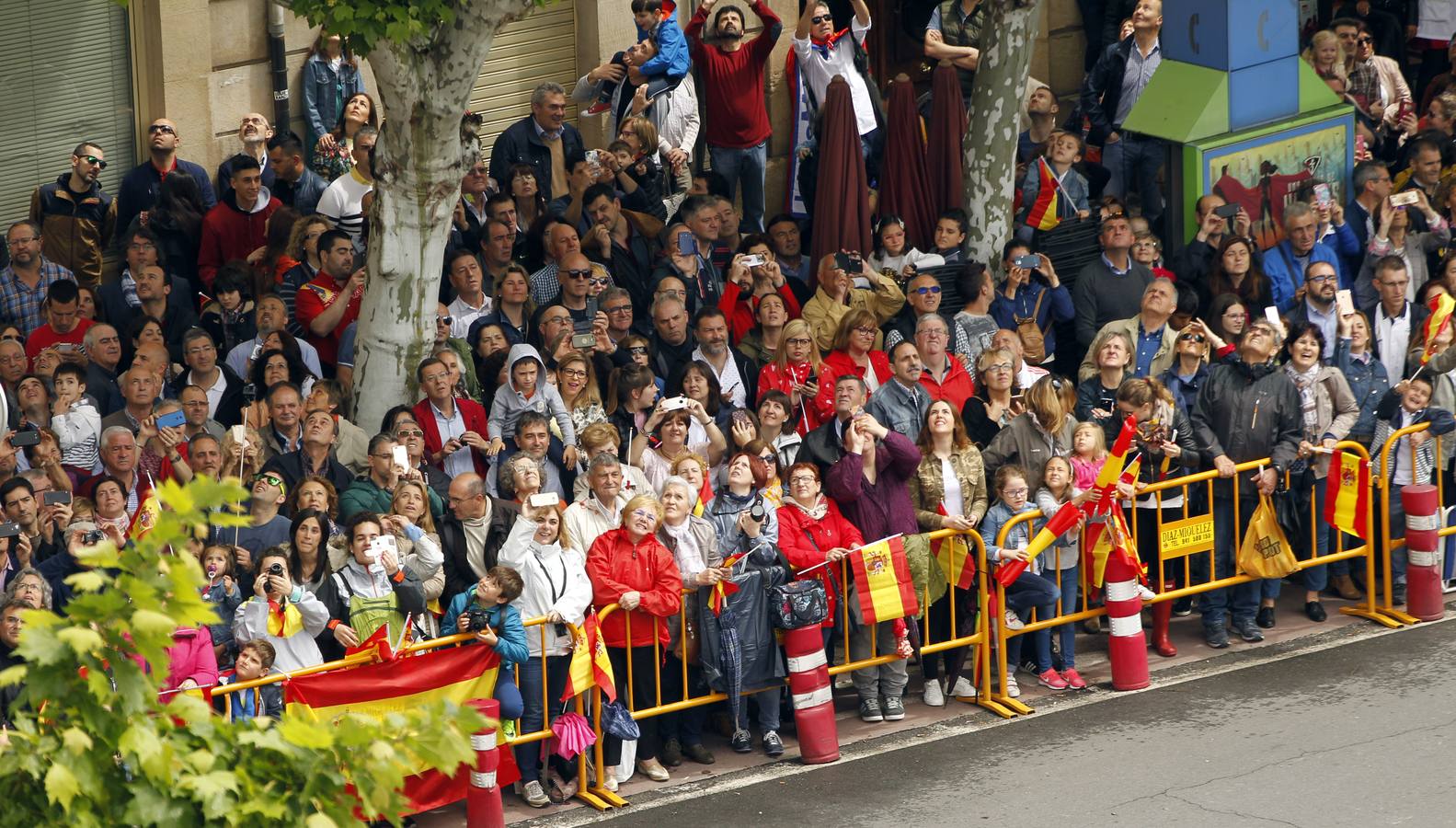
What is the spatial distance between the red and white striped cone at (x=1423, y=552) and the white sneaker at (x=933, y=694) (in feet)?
10.6

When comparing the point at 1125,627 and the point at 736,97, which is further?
the point at 736,97

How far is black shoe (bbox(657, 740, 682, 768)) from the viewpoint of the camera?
12148 millimetres

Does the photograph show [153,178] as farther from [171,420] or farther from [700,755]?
[700,755]

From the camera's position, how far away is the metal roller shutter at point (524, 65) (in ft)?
60.6

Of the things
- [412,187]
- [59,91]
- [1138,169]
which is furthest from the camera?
[1138,169]

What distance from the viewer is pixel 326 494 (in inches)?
473

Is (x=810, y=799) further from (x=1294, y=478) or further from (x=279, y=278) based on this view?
(x=279, y=278)

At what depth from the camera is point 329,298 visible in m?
14.5

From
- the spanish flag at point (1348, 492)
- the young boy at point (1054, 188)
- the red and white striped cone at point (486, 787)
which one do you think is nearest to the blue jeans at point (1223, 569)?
the spanish flag at point (1348, 492)

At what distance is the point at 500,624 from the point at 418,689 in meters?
0.53

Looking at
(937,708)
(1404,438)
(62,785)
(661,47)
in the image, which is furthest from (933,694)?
(62,785)

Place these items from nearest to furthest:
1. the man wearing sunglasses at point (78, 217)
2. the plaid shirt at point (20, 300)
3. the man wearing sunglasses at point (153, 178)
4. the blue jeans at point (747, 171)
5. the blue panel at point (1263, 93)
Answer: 1. the plaid shirt at point (20, 300)
2. the man wearing sunglasses at point (78, 217)
3. the man wearing sunglasses at point (153, 178)
4. the blue panel at point (1263, 93)
5. the blue jeans at point (747, 171)

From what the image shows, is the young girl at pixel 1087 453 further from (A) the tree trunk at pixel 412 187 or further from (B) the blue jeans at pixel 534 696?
(A) the tree trunk at pixel 412 187

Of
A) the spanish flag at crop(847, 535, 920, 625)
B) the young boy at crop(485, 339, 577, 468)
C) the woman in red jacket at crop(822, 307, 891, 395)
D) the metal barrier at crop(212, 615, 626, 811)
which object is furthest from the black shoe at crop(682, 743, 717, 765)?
the woman in red jacket at crop(822, 307, 891, 395)
